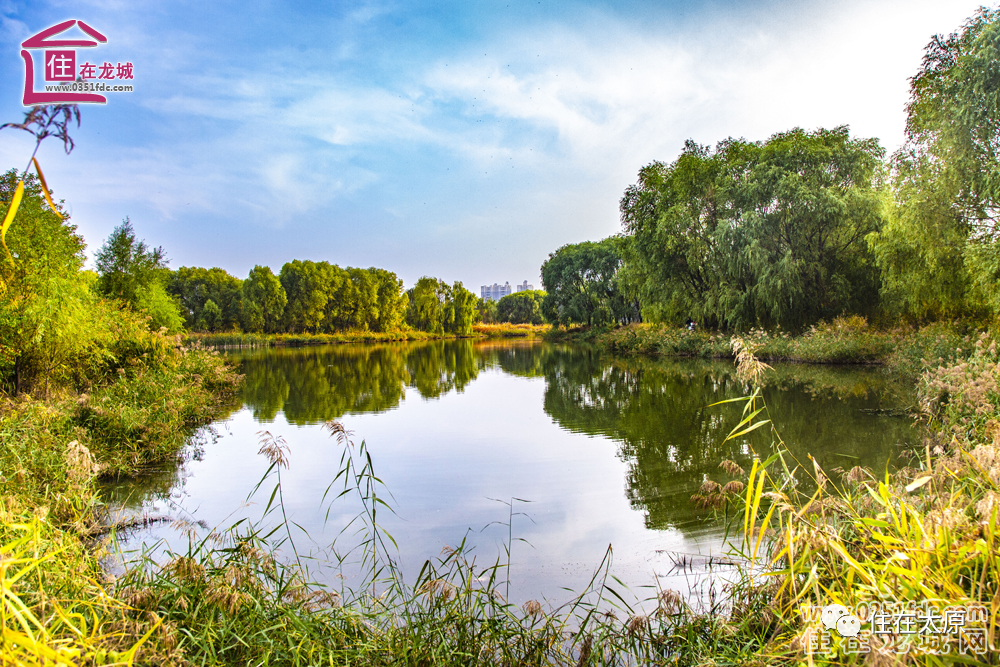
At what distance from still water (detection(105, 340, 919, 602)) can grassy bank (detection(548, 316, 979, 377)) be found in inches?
43.2

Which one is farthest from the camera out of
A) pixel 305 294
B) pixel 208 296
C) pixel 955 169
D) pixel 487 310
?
pixel 487 310

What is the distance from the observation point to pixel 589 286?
140 feet

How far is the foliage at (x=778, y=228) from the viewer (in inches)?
765

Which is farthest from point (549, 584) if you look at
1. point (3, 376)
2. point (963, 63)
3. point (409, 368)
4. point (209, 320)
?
point (209, 320)

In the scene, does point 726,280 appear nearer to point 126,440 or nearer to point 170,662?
point 126,440

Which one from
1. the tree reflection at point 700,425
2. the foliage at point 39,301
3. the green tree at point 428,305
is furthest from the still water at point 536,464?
the green tree at point 428,305

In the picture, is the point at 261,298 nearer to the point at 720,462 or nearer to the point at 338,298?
the point at 338,298

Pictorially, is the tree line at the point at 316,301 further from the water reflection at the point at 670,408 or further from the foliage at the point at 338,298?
the water reflection at the point at 670,408

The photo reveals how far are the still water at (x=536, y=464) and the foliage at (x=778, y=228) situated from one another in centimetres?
627

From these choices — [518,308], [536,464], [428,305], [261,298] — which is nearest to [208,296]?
[261,298]

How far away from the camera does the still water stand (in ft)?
15.0

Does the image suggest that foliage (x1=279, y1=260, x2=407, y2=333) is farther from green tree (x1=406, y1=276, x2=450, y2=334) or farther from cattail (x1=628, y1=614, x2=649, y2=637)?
cattail (x1=628, y1=614, x2=649, y2=637)

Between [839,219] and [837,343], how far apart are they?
525 centimetres

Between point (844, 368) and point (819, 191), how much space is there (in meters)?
7.19
